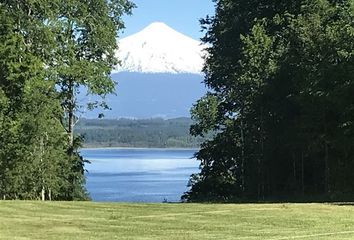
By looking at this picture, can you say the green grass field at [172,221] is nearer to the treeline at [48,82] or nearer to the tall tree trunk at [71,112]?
the treeline at [48,82]

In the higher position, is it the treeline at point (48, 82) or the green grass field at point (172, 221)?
the treeline at point (48, 82)

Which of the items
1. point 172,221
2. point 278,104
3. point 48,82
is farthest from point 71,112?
point 172,221

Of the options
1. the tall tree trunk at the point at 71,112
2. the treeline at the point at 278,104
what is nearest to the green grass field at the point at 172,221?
the treeline at the point at 278,104

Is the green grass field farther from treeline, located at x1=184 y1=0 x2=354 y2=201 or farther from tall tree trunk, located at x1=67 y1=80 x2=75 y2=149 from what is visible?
tall tree trunk, located at x1=67 y1=80 x2=75 y2=149

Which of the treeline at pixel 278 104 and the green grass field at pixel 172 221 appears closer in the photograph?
the green grass field at pixel 172 221

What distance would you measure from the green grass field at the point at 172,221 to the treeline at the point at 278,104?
20.7 ft

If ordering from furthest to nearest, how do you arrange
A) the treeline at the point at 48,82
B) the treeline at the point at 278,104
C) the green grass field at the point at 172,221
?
the treeline at the point at 48,82, the treeline at the point at 278,104, the green grass field at the point at 172,221

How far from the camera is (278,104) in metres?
30.8

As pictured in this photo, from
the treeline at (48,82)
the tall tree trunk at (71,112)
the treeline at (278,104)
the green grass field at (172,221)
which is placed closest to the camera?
the green grass field at (172,221)

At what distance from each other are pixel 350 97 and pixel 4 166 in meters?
14.2

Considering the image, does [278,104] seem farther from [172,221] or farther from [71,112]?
Result: [172,221]

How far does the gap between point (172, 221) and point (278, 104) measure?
1454 centimetres

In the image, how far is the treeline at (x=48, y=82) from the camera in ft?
97.9

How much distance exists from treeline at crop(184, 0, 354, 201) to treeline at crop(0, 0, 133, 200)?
650 cm
